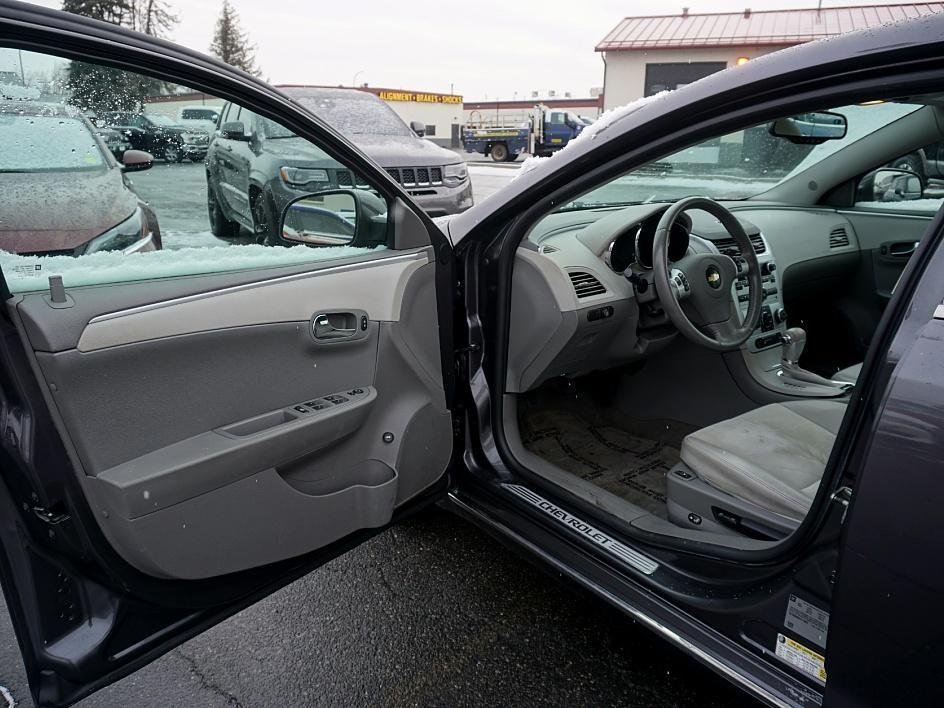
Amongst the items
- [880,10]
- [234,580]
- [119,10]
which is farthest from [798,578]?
[880,10]

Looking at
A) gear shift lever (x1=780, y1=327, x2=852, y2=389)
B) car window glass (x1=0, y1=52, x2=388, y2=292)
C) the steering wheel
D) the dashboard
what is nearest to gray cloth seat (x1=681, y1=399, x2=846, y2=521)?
the steering wheel

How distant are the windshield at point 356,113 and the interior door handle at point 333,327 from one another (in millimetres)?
6415

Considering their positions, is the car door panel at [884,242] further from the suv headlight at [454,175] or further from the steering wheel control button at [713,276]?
the suv headlight at [454,175]

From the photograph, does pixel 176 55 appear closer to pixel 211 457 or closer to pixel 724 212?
pixel 211 457

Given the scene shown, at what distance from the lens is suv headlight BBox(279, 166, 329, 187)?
1805 millimetres

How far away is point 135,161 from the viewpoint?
4.98 ft

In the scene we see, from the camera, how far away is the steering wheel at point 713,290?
259 cm

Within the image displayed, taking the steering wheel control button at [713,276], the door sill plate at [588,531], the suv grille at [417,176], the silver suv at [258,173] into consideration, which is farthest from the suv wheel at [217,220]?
the suv grille at [417,176]

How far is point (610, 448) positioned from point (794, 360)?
3.85 ft

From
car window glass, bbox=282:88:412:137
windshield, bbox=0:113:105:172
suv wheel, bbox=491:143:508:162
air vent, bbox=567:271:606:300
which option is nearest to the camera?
windshield, bbox=0:113:105:172

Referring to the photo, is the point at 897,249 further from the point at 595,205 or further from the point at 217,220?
the point at 217,220

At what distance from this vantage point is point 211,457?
59.9 inches

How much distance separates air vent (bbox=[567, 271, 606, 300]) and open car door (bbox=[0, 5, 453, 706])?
0.71 metres

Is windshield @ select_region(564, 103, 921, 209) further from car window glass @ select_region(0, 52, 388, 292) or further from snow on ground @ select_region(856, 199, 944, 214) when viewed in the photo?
car window glass @ select_region(0, 52, 388, 292)
